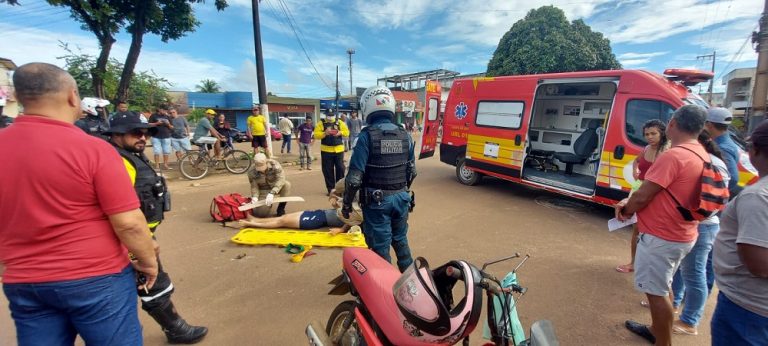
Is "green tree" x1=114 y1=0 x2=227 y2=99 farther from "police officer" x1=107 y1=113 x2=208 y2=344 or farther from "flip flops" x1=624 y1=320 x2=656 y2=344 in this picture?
"flip flops" x1=624 y1=320 x2=656 y2=344

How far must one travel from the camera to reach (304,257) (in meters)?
3.91

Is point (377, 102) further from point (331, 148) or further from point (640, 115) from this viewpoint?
point (640, 115)

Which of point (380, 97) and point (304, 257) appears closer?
point (380, 97)

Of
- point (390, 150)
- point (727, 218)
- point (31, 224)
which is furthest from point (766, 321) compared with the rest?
point (31, 224)

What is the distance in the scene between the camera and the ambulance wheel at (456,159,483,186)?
24.6 feet

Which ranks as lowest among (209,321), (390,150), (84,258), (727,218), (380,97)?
(209,321)

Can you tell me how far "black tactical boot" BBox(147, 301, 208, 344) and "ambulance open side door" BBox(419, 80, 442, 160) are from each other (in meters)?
6.32

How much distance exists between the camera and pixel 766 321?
139cm

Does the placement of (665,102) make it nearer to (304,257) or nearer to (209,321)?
(304,257)

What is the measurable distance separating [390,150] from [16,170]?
6.66 ft

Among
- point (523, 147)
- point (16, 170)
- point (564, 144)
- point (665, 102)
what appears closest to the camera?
point (16, 170)

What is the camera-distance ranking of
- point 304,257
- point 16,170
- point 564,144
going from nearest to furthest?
point 16,170, point 304,257, point 564,144

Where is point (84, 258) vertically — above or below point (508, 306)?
above

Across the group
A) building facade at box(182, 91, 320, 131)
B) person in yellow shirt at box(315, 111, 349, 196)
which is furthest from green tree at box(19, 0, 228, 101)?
building facade at box(182, 91, 320, 131)
